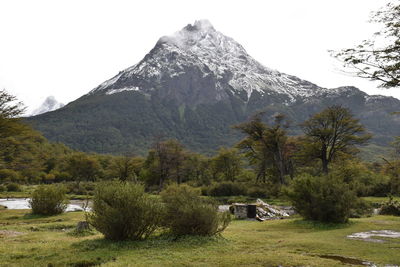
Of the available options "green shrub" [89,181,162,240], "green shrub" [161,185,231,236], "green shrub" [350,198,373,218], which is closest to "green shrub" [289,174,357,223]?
"green shrub" [350,198,373,218]

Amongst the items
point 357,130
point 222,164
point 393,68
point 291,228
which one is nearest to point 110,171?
point 222,164

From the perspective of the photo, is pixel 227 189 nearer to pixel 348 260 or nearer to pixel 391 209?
pixel 391 209

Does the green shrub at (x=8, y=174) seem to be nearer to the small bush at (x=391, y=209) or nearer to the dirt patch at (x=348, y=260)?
the small bush at (x=391, y=209)

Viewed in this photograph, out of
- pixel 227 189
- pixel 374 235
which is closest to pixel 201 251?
pixel 374 235

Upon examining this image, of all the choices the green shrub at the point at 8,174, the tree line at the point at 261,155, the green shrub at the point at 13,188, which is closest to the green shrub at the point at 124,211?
the tree line at the point at 261,155

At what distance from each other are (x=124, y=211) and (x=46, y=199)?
16601 mm

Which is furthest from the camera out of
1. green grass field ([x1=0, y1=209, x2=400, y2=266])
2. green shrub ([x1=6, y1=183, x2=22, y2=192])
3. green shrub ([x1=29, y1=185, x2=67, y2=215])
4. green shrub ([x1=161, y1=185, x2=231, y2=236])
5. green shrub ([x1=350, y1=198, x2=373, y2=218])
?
green shrub ([x1=6, y1=183, x2=22, y2=192])

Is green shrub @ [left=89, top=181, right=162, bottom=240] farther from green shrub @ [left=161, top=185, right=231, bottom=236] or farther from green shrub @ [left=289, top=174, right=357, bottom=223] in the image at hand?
green shrub @ [left=289, top=174, right=357, bottom=223]

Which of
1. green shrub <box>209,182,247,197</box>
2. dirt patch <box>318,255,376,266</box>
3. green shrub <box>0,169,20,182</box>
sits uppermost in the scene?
green shrub <box>0,169,20,182</box>

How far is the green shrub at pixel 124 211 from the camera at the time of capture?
12.1 meters

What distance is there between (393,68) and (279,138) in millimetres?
31741

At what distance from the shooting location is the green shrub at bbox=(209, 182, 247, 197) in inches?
1944

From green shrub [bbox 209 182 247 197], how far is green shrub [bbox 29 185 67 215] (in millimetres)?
27518

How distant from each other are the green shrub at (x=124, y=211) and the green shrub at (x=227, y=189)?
37.5m
